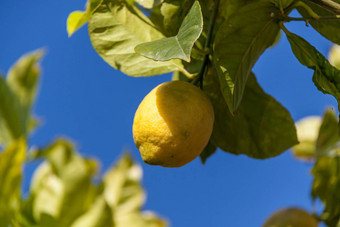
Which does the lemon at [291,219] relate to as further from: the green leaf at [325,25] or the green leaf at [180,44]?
the green leaf at [180,44]

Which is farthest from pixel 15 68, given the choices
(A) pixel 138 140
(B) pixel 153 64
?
(A) pixel 138 140

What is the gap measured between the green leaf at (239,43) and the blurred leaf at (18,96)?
33.5 inches

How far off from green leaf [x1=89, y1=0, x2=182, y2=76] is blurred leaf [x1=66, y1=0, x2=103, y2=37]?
0.02 m

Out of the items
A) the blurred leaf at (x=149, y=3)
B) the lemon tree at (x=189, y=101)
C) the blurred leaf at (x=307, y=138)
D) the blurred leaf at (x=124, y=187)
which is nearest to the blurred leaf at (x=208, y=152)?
the lemon tree at (x=189, y=101)

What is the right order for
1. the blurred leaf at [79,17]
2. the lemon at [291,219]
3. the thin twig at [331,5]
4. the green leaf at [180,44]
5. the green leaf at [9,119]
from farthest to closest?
the green leaf at [9,119] < the lemon at [291,219] < the blurred leaf at [79,17] < the thin twig at [331,5] < the green leaf at [180,44]

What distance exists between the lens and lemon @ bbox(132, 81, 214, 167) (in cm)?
79

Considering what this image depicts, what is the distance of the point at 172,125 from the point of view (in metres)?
0.79

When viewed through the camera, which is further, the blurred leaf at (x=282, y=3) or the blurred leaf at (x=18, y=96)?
the blurred leaf at (x=18, y=96)

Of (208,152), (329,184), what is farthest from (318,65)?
(329,184)

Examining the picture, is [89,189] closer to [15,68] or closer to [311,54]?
[15,68]

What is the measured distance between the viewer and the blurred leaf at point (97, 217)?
1.18 meters

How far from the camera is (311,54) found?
2.71 ft

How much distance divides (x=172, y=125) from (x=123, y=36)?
27cm

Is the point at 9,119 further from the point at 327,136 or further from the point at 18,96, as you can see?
the point at 327,136
